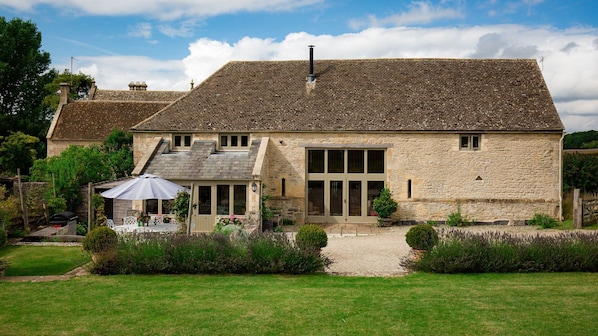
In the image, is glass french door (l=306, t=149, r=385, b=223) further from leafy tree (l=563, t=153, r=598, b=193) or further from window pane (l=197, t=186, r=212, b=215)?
leafy tree (l=563, t=153, r=598, b=193)

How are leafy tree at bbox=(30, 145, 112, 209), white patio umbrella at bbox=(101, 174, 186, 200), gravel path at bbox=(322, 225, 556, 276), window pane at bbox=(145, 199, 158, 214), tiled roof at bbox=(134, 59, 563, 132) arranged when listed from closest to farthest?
gravel path at bbox=(322, 225, 556, 276) → white patio umbrella at bbox=(101, 174, 186, 200) → window pane at bbox=(145, 199, 158, 214) → leafy tree at bbox=(30, 145, 112, 209) → tiled roof at bbox=(134, 59, 563, 132)

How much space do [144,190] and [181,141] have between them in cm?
798

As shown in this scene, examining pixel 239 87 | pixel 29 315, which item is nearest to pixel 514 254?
pixel 29 315

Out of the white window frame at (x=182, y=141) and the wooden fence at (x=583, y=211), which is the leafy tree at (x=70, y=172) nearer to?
the white window frame at (x=182, y=141)

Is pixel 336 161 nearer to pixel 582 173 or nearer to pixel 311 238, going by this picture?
pixel 311 238

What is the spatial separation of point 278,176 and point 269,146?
1.39 meters

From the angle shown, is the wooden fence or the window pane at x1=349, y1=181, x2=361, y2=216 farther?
the window pane at x1=349, y1=181, x2=361, y2=216

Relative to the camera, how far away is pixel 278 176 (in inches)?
955

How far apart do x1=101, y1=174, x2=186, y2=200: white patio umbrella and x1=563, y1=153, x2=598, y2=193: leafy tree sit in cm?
2259

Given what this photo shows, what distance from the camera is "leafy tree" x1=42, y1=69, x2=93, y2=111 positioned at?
1857 inches

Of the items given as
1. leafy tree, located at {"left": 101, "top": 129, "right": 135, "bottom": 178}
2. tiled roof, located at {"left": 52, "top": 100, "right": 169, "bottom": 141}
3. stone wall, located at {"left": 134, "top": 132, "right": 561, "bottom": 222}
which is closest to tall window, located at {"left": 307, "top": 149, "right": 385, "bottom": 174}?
stone wall, located at {"left": 134, "top": 132, "right": 561, "bottom": 222}

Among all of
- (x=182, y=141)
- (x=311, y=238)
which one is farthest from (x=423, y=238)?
(x=182, y=141)

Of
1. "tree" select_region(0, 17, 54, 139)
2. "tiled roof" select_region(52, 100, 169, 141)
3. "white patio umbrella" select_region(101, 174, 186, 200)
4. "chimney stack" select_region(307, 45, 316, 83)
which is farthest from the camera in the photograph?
"tree" select_region(0, 17, 54, 139)

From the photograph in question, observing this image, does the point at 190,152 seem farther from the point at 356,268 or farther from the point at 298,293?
the point at 298,293
